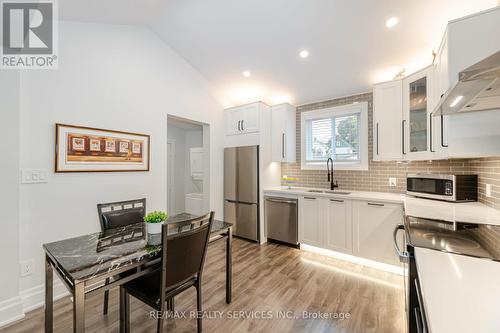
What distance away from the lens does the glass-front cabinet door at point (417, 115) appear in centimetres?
221

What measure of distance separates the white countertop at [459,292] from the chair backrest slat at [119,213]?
7.22 feet

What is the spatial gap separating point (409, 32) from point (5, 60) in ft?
12.9

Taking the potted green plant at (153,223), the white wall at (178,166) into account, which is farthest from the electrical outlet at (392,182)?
the white wall at (178,166)

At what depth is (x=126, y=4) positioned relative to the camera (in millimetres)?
2277

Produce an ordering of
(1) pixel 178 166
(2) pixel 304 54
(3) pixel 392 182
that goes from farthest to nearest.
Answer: (1) pixel 178 166
(3) pixel 392 182
(2) pixel 304 54

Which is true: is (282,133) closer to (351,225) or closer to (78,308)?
(351,225)

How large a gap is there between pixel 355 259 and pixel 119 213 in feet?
9.70

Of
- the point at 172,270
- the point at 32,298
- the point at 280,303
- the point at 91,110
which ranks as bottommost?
the point at 280,303

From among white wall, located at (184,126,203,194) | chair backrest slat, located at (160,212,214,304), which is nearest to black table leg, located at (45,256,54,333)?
chair backrest slat, located at (160,212,214,304)

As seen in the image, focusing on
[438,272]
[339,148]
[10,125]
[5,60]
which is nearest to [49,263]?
[10,125]

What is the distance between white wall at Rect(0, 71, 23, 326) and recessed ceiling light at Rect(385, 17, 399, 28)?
3613mm

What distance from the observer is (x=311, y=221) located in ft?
10.3

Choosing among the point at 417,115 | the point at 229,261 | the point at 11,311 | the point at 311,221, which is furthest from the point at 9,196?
the point at 417,115

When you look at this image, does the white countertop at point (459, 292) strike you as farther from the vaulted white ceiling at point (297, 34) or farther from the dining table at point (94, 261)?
the vaulted white ceiling at point (297, 34)
